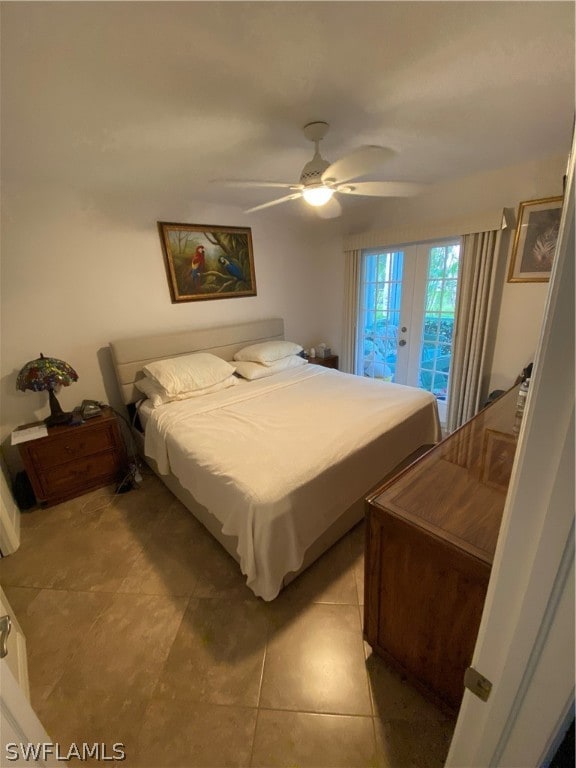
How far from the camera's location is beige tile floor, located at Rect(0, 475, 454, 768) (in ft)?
3.71

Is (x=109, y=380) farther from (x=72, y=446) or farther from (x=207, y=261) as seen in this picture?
(x=207, y=261)

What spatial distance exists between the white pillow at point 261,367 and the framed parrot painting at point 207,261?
80 centimetres

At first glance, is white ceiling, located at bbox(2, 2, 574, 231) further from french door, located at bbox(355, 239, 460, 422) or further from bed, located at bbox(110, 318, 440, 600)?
bed, located at bbox(110, 318, 440, 600)

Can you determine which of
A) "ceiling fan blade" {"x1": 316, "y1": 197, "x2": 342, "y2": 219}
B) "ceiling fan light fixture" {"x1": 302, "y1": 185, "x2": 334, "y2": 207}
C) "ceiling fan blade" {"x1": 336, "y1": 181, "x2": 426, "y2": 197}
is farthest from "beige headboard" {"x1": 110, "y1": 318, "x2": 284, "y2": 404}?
"ceiling fan blade" {"x1": 336, "y1": 181, "x2": 426, "y2": 197}

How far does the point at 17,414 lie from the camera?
2.38 metres

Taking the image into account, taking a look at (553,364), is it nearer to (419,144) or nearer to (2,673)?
(2,673)

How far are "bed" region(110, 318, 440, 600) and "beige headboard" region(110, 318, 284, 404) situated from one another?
11 millimetres

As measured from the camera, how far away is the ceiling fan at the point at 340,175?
4.70 ft

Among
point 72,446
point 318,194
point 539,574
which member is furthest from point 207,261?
point 539,574

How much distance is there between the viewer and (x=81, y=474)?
7.98 feet

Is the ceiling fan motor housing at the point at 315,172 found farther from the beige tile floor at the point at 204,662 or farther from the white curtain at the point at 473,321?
the beige tile floor at the point at 204,662

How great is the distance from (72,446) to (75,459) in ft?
0.38

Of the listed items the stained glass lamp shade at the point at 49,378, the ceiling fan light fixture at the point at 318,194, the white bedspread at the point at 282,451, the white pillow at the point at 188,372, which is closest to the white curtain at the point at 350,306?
the white bedspread at the point at 282,451

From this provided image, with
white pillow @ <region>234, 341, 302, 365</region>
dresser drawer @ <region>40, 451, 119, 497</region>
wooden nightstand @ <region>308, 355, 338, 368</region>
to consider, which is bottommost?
dresser drawer @ <region>40, 451, 119, 497</region>
